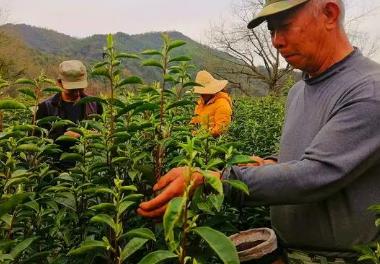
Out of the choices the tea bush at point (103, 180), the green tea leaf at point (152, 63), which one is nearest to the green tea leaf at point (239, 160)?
the tea bush at point (103, 180)

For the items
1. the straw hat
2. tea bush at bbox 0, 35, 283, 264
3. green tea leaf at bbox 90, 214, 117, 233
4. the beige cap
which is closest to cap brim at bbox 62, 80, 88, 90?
the beige cap

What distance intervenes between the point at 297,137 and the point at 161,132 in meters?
0.68

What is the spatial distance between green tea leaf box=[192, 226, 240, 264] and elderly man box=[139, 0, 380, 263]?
229mm

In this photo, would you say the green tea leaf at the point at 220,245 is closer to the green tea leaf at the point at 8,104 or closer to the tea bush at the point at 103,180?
the tea bush at the point at 103,180

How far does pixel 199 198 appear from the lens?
1.74m

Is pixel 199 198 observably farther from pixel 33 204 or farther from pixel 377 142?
pixel 377 142

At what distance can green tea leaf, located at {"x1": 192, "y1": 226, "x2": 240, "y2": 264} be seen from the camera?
145cm

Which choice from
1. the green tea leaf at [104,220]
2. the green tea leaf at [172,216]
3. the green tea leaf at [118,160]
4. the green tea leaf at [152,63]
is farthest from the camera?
the green tea leaf at [152,63]

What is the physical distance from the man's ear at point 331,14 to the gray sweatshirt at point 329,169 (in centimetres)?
18

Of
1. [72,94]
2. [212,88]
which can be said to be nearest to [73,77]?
[72,94]

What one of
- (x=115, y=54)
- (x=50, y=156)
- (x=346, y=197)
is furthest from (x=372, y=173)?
(x=50, y=156)

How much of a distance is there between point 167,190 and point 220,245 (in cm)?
30

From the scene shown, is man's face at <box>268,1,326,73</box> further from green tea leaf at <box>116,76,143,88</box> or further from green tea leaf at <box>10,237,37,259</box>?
green tea leaf at <box>10,237,37,259</box>

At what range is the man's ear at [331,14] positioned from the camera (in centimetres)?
219
